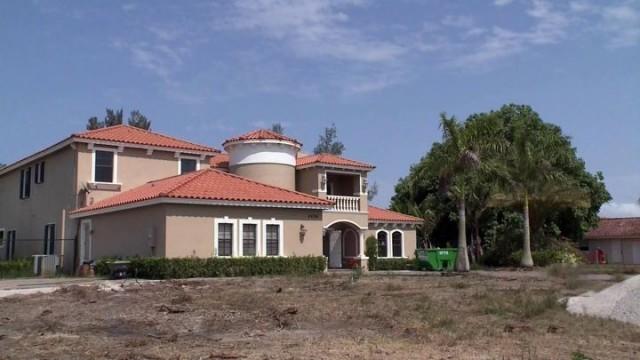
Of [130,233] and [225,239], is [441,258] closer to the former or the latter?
[225,239]

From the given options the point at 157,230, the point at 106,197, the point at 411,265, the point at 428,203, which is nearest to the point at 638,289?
the point at 157,230

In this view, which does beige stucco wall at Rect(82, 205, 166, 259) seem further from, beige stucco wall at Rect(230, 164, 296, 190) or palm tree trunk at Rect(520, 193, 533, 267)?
palm tree trunk at Rect(520, 193, 533, 267)

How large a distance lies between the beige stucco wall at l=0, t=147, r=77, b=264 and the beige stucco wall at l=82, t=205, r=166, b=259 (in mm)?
2804

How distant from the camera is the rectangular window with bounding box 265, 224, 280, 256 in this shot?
29.8 m

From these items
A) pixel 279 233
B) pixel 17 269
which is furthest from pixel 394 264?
pixel 17 269

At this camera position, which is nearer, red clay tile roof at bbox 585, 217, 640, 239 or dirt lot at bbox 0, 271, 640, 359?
dirt lot at bbox 0, 271, 640, 359

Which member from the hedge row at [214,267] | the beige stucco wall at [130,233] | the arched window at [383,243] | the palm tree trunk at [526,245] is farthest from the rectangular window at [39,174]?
the palm tree trunk at [526,245]

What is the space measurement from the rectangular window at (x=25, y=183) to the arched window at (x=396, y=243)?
20.8 metres

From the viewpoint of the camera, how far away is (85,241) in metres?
33.1

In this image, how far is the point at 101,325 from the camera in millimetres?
13719

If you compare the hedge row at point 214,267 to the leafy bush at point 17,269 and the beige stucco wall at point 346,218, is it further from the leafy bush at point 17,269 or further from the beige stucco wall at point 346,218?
the beige stucco wall at point 346,218

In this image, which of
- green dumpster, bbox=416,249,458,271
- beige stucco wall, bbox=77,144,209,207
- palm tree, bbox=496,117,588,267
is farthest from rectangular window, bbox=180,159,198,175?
palm tree, bbox=496,117,588,267

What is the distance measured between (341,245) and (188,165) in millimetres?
9963

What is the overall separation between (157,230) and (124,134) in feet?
32.6
